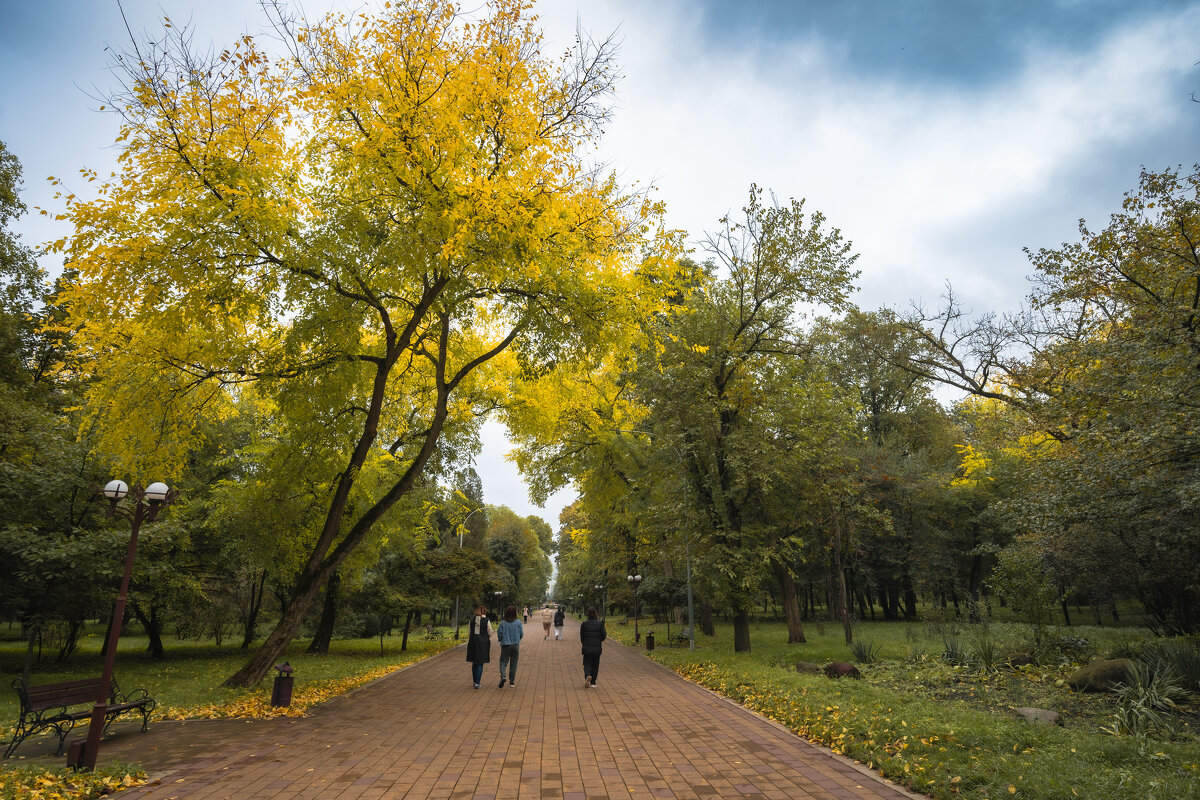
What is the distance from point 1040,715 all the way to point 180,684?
15.5m

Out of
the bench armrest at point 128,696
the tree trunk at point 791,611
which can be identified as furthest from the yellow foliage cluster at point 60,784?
the tree trunk at point 791,611

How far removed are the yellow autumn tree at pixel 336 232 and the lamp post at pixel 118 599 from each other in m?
3.17

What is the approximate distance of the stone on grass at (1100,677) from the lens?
896 centimetres

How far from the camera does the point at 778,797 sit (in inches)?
197

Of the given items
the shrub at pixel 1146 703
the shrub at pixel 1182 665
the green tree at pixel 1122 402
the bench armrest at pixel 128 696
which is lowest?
the bench armrest at pixel 128 696

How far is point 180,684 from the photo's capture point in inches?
504

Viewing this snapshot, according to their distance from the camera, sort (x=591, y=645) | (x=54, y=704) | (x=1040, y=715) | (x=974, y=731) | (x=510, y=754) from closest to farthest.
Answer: (x=974, y=731), (x=510, y=754), (x=54, y=704), (x=1040, y=715), (x=591, y=645)

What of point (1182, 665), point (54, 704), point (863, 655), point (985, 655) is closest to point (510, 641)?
point (54, 704)

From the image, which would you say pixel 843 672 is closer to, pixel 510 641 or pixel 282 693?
pixel 510 641

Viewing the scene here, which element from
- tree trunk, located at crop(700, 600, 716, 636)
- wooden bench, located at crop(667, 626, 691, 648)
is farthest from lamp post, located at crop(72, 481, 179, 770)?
tree trunk, located at crop(700, 600, 716, 636)

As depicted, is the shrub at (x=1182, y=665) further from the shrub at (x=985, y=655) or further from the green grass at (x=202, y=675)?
the green grass at (x=202, y=675)

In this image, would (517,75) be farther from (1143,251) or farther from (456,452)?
(456,452)

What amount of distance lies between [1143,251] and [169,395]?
18438 millimetres

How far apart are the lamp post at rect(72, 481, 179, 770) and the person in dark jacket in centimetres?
739
